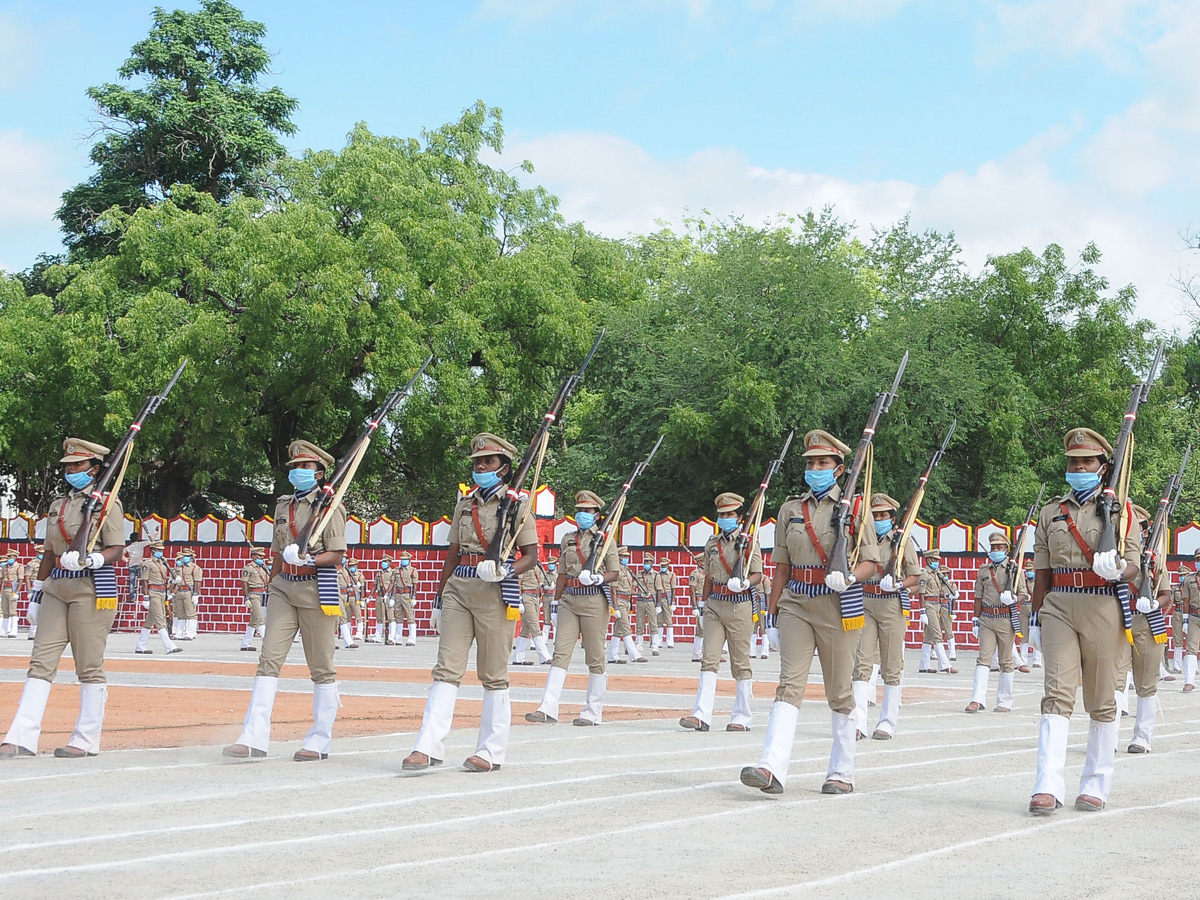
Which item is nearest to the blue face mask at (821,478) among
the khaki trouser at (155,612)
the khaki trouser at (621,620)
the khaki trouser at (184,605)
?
the khaki trouser at (621,620)

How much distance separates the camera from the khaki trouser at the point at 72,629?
10805 mm

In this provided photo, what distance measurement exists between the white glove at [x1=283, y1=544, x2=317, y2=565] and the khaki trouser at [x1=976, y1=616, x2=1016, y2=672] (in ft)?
29.1

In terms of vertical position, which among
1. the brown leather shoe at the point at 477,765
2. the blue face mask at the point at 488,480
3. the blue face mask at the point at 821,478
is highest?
the blue face mask at the point at 821,478

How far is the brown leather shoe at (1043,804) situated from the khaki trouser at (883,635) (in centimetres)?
529

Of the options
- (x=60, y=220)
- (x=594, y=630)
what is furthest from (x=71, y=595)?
(x=60, y=220)

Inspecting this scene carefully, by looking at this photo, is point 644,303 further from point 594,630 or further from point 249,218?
point 594,630

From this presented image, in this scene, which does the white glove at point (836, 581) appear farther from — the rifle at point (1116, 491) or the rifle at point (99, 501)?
the rifle at point (99, 501)

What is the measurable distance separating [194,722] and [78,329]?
28115 millimetres

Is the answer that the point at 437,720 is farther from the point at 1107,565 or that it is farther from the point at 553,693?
the point at 1107,565

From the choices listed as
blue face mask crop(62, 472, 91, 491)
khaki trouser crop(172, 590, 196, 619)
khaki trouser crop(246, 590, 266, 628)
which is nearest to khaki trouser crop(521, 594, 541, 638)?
khaki trouser crop(246, 590, 266, 628)

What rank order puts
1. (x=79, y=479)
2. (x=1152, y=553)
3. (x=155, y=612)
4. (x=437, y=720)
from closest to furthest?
(x=437, y=720), (x=79, y=479), (x=1152, y=553), (x=155, y=612)

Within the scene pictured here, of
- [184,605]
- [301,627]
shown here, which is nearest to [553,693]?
[301,627]

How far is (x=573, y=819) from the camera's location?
8.27m

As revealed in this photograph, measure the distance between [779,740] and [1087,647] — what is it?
1.86 meters
